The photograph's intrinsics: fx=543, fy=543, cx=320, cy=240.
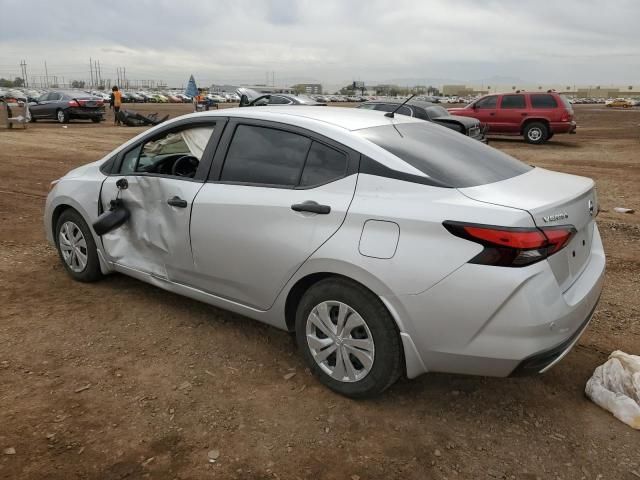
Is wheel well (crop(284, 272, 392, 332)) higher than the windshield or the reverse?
the reverse

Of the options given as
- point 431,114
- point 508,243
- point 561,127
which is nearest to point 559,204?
point 508,243

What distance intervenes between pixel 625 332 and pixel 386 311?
2222mm

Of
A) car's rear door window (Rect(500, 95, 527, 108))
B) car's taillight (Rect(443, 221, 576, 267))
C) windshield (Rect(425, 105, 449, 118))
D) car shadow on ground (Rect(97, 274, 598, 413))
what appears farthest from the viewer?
car's rear door window (Rect(500, 95, 527, 108))

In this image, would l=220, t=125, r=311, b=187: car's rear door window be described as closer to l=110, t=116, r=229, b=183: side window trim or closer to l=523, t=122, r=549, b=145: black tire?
l=110, t=116, r=229, b=183: side window trim

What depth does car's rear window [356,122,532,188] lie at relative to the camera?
296cm

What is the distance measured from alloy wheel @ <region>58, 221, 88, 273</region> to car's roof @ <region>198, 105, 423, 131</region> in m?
1.70

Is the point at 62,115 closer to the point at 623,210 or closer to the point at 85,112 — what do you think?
the point at 85,112

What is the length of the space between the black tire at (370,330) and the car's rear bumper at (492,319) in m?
0.11

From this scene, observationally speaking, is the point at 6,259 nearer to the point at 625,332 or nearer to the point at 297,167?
the point at 297,167

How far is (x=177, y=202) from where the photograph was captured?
12.2ft

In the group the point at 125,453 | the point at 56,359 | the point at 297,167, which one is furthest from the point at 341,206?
the point at 56,359

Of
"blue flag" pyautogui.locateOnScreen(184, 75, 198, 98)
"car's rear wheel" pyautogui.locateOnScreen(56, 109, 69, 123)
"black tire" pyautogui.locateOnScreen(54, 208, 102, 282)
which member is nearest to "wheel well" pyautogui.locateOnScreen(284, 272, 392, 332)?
"black tire" pyautogui.locateOnScreen(54, 208, 102, 282)

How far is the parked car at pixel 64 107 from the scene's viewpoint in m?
23.0

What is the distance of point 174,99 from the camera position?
7588 cm
